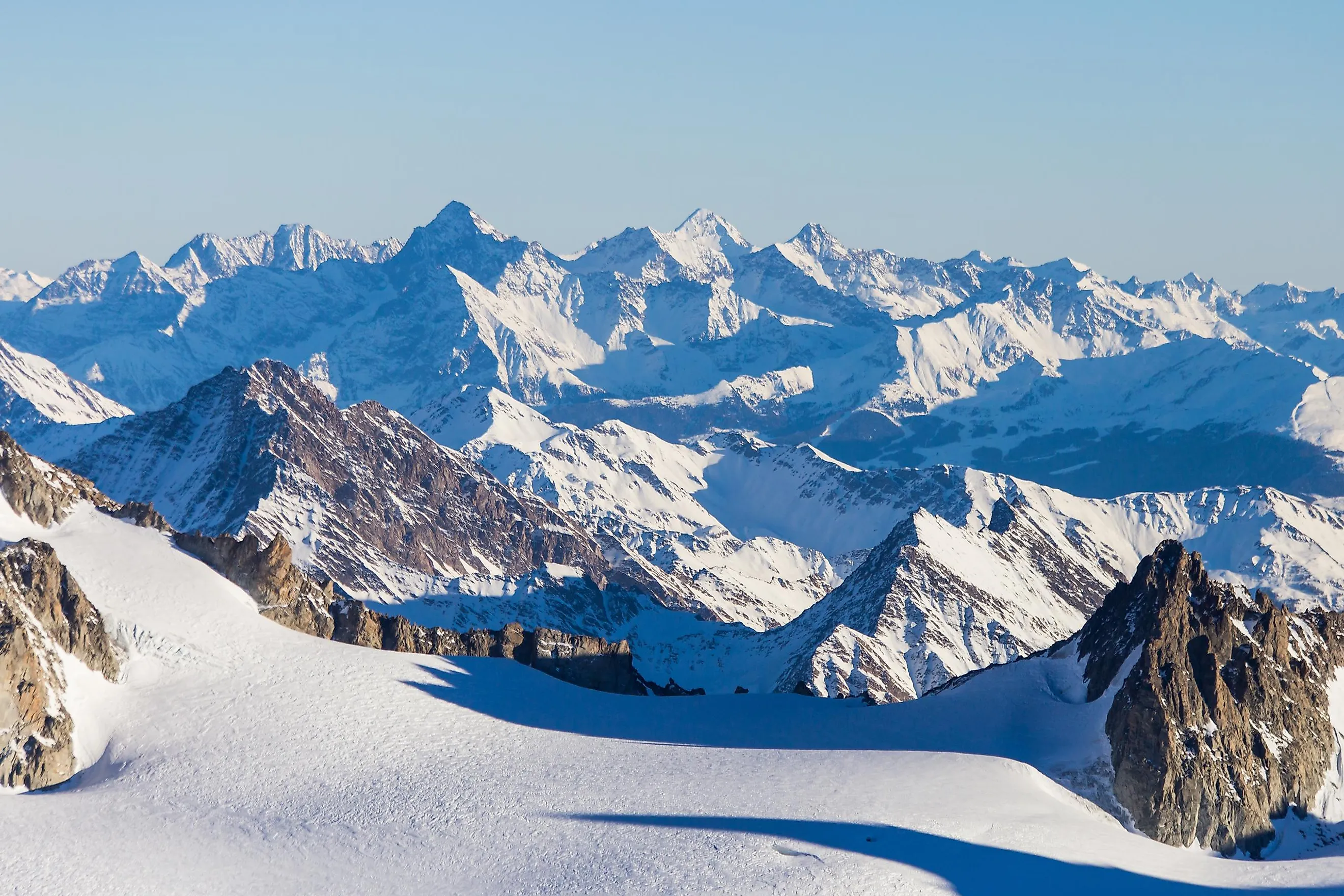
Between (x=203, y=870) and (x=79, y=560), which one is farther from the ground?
(x=79, y=560)

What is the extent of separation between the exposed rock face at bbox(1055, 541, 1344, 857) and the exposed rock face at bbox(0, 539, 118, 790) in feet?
289

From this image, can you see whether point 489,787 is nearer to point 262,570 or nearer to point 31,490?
point 262,570

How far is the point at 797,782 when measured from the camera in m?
143

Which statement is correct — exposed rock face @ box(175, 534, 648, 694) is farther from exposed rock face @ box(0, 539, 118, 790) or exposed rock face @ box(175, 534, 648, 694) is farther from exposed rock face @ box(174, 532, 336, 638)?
exposed rock face @ box(0, 539, 118, 790)

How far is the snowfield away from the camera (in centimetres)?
12275

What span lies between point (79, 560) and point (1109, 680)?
312 feet

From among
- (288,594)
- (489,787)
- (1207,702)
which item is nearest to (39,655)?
(288,594)

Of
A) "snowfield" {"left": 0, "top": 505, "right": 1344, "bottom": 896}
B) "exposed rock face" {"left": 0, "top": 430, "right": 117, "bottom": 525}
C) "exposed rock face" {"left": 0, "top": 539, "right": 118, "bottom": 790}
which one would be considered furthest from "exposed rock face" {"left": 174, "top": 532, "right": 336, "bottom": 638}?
"exposed rock face" {"left": 0, "top": 539, "right": 118, "bottom": 790}

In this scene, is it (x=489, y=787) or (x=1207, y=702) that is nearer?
(x=489, y=787)

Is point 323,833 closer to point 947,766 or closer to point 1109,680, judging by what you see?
point 947,766

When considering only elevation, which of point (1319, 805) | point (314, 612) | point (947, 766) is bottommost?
point (1319, 805)

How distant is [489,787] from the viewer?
138 meters

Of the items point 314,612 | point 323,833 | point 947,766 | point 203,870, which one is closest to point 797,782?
point 947,766

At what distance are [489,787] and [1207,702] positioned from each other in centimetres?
7038
